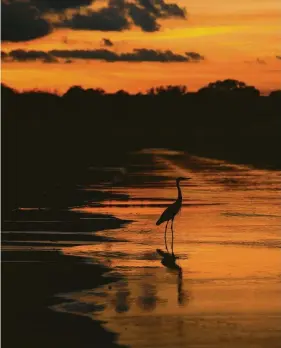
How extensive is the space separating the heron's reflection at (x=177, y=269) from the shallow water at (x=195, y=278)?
0.8 inches

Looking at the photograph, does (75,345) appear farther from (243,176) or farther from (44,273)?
(243,176)

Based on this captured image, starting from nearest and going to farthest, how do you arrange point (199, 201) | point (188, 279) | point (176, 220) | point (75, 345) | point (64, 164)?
point (75, 345) < point (188, 279) < point (176, 220) < point (199, 201) < point (64, 164)

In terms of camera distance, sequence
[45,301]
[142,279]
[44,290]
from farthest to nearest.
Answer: [142,279]
[44,290]
[45,301]

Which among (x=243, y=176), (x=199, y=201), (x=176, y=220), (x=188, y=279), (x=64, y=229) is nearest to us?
(x=188, y=279)

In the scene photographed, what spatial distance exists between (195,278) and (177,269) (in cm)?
101

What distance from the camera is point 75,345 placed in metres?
11.8

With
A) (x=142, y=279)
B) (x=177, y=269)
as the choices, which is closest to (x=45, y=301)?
(x=142, y=279)

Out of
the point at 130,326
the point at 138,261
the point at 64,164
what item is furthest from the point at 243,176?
the point at 130,326

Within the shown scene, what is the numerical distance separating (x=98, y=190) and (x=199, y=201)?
609 centimetres

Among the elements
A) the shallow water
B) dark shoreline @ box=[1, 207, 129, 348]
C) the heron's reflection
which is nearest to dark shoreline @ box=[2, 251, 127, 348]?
dark shoreline @ box=[1, 207, 129, 348]

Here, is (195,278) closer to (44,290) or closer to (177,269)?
(177,269)

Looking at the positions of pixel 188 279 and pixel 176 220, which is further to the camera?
pixel 176 220

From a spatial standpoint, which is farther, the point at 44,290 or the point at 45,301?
the point at 44,290

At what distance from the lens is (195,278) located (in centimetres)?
1611
